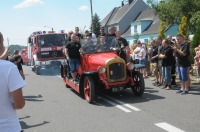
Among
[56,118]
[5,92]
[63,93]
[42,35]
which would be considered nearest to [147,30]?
[42,35]

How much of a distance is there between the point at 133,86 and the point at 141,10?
51273 mm

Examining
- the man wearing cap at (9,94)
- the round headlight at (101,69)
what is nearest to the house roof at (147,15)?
the round headlight at (101,69)

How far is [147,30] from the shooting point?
49.4 meters

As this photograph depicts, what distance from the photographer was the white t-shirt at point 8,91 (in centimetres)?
265

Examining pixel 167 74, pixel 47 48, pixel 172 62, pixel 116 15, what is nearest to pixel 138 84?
pixel 167 74

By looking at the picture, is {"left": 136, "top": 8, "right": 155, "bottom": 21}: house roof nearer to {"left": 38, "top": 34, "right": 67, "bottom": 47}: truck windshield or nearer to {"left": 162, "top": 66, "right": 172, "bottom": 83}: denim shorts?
{"left": 38, "top": 34, "right": 67, "bottom": 47}: truck windshield

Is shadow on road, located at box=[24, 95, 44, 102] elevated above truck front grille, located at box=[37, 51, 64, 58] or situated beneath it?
situated beneath

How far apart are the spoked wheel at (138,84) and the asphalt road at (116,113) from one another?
194 millimetres

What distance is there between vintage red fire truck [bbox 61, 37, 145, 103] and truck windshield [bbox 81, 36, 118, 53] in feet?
0.11

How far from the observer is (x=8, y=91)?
2727mm

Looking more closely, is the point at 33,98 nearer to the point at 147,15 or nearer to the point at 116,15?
the point at 147,15

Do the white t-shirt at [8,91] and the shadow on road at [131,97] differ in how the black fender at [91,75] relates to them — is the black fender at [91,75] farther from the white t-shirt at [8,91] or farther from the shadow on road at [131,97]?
the white t-shirt at [8,91]

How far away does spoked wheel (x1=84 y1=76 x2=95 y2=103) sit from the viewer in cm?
882

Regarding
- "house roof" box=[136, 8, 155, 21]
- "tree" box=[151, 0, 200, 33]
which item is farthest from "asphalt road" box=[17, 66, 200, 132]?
"house roof" box=[136, 8, 155, 21]
